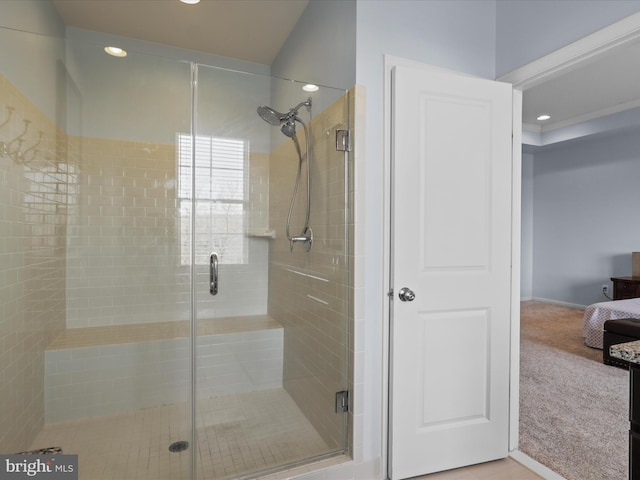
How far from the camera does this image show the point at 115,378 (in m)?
2.01

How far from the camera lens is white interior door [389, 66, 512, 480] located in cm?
192

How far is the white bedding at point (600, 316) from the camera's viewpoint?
3.89 m

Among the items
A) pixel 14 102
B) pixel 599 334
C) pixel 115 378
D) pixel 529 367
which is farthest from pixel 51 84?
pixel 599 334

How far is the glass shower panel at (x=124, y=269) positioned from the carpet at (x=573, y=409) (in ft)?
6.75

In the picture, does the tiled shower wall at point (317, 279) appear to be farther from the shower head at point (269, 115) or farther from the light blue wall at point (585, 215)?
the light blue wall at point (585, 215)

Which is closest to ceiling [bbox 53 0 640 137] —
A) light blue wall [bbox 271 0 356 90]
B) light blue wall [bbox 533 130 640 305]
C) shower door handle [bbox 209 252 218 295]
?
light blue wall [bbox 271 0 356 90]

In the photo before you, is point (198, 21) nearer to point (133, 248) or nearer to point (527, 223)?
point (133, 248)

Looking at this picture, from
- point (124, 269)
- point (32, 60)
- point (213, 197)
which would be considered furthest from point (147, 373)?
point (32, 60)

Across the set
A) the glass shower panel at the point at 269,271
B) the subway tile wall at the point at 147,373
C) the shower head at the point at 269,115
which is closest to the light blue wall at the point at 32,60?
the glass shower panel at the point at 269,271

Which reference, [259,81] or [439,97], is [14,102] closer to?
[259,81]

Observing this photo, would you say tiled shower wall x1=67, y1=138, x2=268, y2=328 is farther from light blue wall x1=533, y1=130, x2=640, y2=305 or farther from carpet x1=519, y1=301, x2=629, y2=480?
light blue wall x1=533, y1=130, x2=640, y2=305

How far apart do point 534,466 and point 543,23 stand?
2336 millimetres

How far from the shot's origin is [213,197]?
1.99 metres

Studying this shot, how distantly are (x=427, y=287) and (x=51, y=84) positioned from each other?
2.17 m
